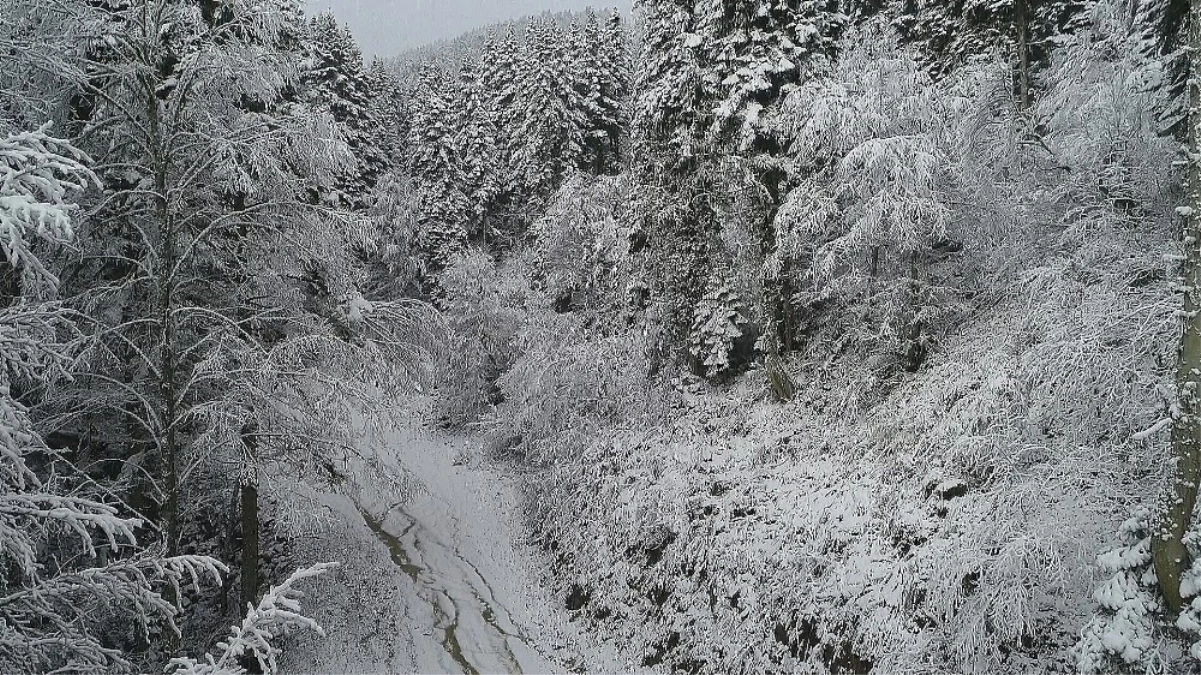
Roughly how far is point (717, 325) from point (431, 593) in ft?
30.6

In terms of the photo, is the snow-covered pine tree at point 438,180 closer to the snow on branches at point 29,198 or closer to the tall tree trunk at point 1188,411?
the snow on branches at point 29,198

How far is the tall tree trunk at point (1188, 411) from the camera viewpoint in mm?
5246

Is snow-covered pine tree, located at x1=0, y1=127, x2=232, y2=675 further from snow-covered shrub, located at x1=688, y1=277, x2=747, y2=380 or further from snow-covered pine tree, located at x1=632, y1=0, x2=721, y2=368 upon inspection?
snow-covered pine tree, located at x1=632, y1=0, x2=721, y2=368

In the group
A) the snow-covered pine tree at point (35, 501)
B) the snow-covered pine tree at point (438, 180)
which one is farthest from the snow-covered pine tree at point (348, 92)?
the snow-covered pine tree at point (35, 501)

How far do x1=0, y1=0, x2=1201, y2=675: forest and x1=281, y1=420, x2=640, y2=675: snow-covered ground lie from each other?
4.5 inches

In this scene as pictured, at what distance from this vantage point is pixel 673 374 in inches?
709

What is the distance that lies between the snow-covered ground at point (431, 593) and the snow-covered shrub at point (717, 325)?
6.91 metres

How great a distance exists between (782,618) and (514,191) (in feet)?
96.5

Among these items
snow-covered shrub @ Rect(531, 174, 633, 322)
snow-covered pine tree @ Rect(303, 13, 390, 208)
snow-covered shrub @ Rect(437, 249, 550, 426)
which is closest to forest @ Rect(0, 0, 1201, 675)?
snow-covered shrub @ Rect(531, 174, 633, 322)

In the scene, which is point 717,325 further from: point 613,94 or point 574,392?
point 613,94

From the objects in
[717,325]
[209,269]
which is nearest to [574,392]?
[717,325]

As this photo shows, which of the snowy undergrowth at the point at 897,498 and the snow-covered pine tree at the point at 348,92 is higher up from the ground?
the snow-covered pine tree at the point at 348,92

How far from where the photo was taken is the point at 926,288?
11984mm

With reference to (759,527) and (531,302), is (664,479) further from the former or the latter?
(531,302)
